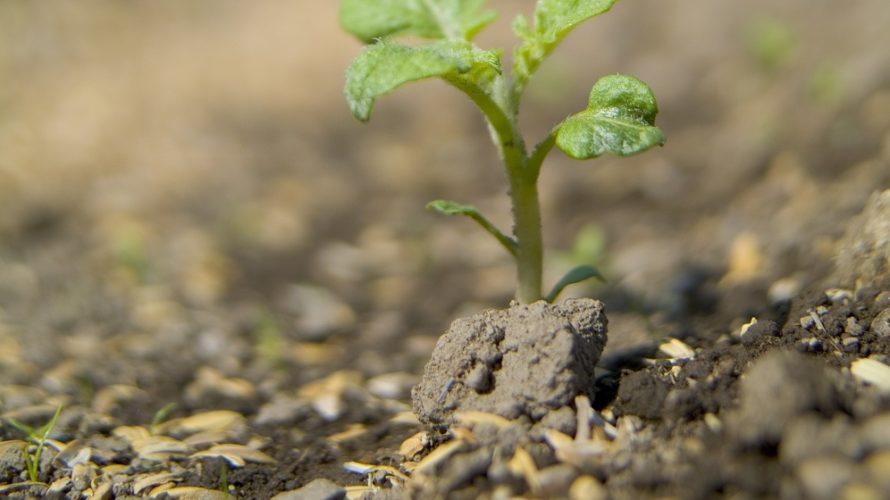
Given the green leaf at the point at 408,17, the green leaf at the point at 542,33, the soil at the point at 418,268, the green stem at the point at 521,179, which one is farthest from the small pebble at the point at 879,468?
the green leaf at the point at 408,17

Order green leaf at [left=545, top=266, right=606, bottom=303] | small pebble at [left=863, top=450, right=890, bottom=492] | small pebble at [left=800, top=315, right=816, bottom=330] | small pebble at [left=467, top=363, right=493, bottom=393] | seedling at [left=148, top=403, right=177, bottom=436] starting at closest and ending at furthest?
small pebble at [left=863, top=450, right=890, bottom=492] → small pebble at [left=467, top=363, right=493, bottom=393] → small pebble at [left=800, top=315, right=816, bottom=330] → green leaf at [left=545, top=266, right=606, bottom=303] → seedling at [left=148, top=403, right=177, bottom=436]

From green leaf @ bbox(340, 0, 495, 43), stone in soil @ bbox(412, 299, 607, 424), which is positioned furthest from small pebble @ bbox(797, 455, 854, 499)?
green leaf @ bbox(340, 0, 495, 43)

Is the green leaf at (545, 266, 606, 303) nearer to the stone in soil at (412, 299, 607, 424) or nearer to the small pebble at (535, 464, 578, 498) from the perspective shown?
the stone in soil at (412, 299, 607, 424)

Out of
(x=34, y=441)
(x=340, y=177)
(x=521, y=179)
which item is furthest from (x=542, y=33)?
(x=340, y=177)

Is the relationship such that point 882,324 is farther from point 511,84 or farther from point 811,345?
point 511,84

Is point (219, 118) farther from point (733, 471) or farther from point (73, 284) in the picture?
point (733, 471)

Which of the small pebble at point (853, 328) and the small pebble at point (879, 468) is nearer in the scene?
the small pebble at point (879, 468)

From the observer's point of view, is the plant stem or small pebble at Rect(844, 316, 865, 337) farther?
the plant stem

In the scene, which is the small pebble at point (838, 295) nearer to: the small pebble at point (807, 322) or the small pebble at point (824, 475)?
the small pebble at point (807, 322)
